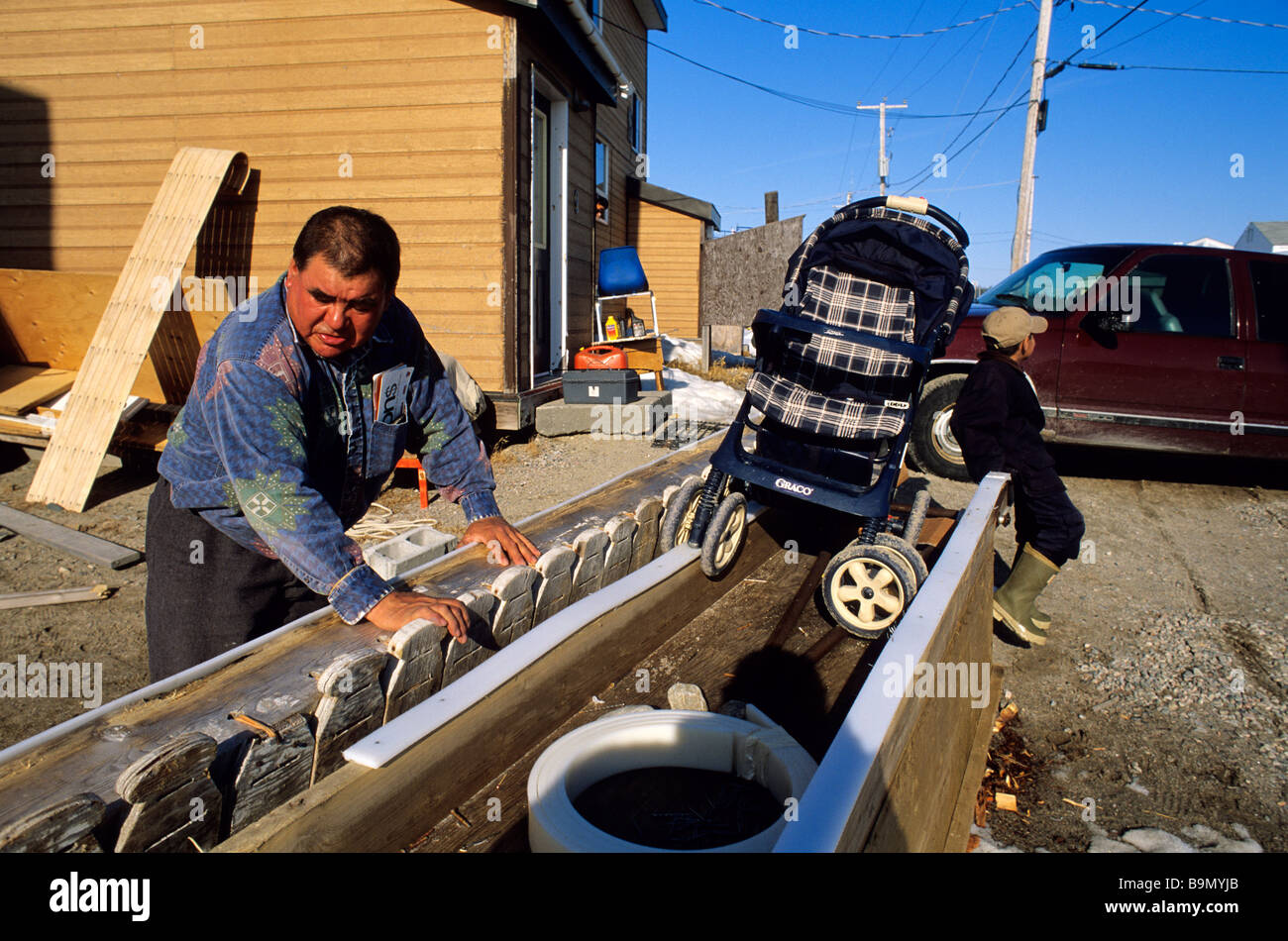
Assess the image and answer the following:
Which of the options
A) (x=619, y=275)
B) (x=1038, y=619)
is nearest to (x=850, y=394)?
(x=1038, y=619)

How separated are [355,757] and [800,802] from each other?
2.89ft

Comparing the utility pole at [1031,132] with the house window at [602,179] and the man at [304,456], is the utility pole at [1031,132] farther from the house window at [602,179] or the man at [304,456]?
the man at [304,456]

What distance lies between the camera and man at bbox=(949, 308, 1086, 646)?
4.07 meters

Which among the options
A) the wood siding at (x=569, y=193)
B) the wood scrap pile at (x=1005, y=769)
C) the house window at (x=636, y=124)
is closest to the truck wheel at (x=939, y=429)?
the wood scrap pile at (x=1005, y=769)

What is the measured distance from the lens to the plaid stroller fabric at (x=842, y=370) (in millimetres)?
3514

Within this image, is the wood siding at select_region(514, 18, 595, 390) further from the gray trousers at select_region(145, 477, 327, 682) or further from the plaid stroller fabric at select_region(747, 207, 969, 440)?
the gray trousers at select_region(145, 477, 327, 682)

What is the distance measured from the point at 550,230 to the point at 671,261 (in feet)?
24.5

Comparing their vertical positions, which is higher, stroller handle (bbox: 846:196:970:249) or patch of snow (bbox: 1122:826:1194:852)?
stroller handle (bbox: 846:196:970:249)

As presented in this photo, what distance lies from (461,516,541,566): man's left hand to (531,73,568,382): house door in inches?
265

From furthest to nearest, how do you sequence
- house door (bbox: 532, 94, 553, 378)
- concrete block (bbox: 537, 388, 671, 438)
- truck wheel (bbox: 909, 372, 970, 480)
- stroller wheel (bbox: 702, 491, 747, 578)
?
house door (bbox: 532, 94, 553, 378)
concrete block (bbox: 537, 388, 671, 438)
truck wheel (bbox: 909, 372, 970, 480)
stroller wheel (bbox: 702, 491, 747, 578)

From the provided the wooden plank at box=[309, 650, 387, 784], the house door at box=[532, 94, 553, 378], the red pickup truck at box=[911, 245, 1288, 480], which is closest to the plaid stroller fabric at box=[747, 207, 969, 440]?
the wooden plank at box=[309, 650, 387, 784]

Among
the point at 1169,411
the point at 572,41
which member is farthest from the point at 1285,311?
the point at 572,41

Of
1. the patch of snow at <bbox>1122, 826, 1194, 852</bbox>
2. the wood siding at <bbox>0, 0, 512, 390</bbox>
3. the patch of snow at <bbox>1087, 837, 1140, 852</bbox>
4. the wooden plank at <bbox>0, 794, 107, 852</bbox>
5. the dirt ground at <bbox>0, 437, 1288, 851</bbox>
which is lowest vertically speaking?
the patch of snow at <bbox>1087, 837, 1140, 852</bbox>
